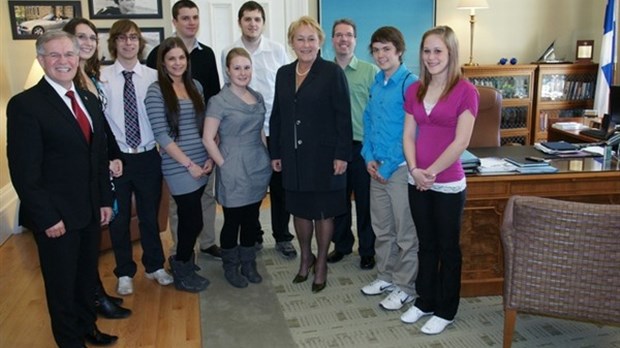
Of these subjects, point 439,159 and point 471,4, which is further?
point 471,4

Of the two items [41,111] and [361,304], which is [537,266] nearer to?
[361,304]

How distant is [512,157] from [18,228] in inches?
149

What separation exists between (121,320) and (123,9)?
2.87m

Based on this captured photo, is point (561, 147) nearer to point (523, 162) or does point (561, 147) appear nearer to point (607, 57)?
point (523, 162)

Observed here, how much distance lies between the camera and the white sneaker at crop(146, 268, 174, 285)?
10.6 ft

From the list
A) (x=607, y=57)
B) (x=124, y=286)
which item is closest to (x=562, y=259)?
(x=124, y=286)

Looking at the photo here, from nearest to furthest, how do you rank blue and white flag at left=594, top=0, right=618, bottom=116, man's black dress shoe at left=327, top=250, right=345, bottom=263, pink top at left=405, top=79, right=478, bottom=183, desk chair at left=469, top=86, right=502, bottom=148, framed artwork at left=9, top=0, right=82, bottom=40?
1. pink top at left=405, top=79, right=478, bottom=183
2. man's black dress shoe at left=327, top=250, right=345, bottom=263
3. desk chair at left=469, top=86, right=502, bottom=148
4. framed artwork at left=9, top=0, right=82, bottom=40
5. blue and white flag at left=594, top=0, right=618, bottom=116

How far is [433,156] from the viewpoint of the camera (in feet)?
7.93

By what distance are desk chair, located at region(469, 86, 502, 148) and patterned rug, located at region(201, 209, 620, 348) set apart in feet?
4.15

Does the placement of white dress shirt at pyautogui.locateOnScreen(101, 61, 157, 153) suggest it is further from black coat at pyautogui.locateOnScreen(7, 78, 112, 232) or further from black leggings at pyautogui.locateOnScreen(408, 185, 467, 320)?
black leggings at pyautogui.locateOnScreen(408, 185, 467, 320)

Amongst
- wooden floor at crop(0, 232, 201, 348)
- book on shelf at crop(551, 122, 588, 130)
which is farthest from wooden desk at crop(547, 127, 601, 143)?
wooden floor at crop(0, 232, 201, 348)

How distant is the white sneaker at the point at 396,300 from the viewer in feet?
9.38

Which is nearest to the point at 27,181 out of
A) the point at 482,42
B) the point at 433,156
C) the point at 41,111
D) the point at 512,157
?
the point at 41,111

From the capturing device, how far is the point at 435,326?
262 cm
